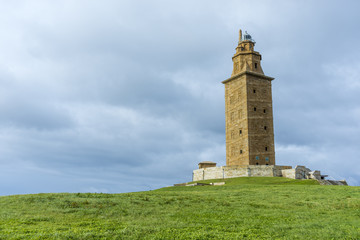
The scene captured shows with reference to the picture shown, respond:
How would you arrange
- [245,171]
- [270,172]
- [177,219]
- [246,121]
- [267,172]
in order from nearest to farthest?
1. [177,219]
2. [270,172]
3. [267,172]
4. [245,171]
5. [246,121]

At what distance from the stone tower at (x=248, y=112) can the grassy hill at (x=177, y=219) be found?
4006cm

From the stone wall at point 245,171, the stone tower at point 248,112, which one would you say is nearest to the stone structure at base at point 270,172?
the stone wall at point 245,171

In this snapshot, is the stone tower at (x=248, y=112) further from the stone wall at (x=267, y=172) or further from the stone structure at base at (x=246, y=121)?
the stone wall at (x=267, y=172)

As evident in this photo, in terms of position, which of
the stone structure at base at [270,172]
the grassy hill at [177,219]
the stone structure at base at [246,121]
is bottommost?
the grassy hill at [177,219]

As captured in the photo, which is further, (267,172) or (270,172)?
(267,172)

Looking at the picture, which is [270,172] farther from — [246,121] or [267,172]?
[246,121]

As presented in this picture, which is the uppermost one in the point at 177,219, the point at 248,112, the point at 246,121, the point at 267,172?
the point at 248,112

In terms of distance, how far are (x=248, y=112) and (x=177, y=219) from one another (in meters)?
52.2

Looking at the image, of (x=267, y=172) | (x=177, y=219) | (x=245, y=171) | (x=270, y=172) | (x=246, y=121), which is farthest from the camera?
(x=246, y=121)

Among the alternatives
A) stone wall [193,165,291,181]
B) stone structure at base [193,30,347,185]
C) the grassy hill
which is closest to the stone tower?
stone structure at base [193,30,347,185]

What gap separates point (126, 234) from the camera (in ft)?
49.3

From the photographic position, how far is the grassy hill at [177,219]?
50.3ft

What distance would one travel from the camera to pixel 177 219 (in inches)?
745

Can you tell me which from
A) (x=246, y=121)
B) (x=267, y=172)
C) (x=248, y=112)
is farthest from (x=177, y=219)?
(x=248, y=112)
